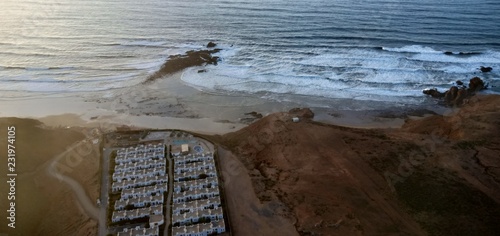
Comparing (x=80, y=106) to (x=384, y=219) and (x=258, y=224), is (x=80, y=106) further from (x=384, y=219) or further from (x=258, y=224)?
(x=384, y=219)

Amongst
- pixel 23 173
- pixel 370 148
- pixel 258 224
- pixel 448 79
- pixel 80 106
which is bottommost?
pixel 258 224

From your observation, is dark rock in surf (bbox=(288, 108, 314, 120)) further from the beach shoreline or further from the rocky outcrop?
the rocky outcrop

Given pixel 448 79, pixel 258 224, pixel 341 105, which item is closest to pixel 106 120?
pixel 258 224

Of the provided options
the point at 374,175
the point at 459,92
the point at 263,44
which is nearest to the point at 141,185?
the point at 374,175

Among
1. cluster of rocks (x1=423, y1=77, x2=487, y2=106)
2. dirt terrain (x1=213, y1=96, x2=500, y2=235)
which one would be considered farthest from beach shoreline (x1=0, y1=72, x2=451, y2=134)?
dirt terrain (x1=213, y1=96, x2=500, y2=235)

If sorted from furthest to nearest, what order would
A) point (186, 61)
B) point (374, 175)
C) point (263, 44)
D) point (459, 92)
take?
point (263, 44)
point (186, 61)
point (459, 92)
point (374, 175)

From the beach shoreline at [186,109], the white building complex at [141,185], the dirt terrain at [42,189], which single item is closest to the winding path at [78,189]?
the dirt terrain at [42,189]

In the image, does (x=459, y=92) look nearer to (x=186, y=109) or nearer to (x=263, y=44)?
(x=263, y=44)

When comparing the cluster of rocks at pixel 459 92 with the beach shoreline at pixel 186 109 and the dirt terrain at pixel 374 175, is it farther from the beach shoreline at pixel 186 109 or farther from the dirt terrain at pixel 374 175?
the dirt terrain at pixel 374 175
